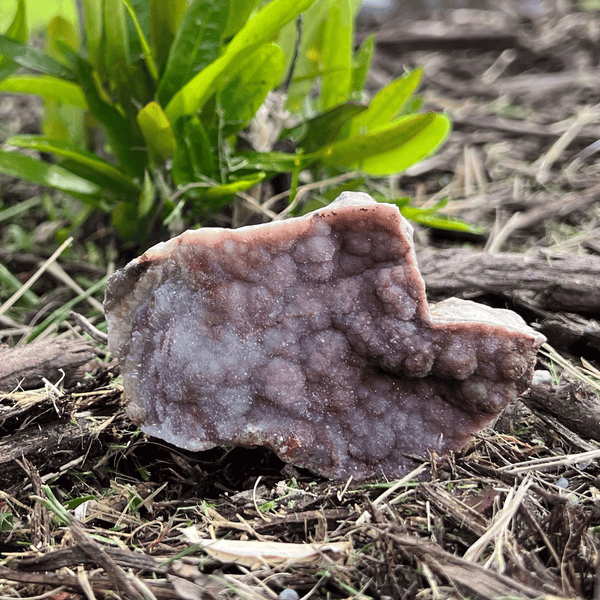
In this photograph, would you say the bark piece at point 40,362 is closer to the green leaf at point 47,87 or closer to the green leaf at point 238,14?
the green leaf at point 47,87

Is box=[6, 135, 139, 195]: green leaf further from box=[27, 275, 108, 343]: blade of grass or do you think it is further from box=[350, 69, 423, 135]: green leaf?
box=[350, 69, 423, 135]: green leaf

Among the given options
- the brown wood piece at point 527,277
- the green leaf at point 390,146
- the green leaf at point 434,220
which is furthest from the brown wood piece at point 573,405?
the green leaf at point 390,146

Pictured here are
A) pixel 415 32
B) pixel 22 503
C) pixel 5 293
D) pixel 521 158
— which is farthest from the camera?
pixel 415 32

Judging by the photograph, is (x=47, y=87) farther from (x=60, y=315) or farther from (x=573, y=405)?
(x=573, y=405)

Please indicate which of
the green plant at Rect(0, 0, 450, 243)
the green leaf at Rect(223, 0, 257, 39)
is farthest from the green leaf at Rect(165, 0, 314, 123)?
the green leaf at Rect(223, 0, 257, 39)

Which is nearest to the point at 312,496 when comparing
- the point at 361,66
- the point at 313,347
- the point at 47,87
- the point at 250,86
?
the point at 313,347

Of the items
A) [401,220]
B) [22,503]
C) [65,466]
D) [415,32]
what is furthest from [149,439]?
[415,32]

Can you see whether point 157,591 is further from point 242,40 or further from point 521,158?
point 521,158
